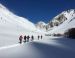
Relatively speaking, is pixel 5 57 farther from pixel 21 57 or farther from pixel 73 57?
pixel 73 57

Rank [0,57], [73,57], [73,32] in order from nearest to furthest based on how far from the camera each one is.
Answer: [0,57], [73,57], [73,32]

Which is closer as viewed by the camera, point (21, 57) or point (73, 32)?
point (21, 57)

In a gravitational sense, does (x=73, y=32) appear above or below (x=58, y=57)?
above

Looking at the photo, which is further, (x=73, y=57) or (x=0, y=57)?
(x=73, y=57)

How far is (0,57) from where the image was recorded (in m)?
17.0

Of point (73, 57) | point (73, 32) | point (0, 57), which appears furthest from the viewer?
point (73, 32)

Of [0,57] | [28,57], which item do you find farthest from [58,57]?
[0,57]

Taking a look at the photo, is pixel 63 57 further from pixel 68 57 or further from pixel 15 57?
pixel 15 57

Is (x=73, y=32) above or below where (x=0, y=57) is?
above

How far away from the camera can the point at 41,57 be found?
17.9m

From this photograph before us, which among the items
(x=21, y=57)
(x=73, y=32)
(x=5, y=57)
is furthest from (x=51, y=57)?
(x=73, y=32)

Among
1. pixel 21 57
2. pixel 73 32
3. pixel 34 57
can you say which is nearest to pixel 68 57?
pixel 34 57

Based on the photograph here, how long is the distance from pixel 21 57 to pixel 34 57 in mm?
1215

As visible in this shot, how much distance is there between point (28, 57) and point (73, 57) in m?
4.33
